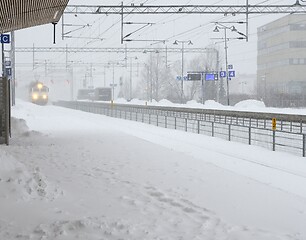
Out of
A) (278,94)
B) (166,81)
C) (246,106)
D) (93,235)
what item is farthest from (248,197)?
(166,81)

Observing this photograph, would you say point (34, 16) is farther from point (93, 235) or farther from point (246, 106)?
point (246, 106)

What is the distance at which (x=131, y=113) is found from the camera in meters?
37.6

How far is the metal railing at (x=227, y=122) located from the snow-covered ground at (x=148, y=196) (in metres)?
4.65

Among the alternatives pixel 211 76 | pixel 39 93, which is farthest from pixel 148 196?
pixel 39 93

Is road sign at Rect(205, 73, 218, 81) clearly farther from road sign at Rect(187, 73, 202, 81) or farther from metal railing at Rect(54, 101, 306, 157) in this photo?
metal railing at Rect(54, 101, 306, 157)

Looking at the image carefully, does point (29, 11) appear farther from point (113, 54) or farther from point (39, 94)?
point (113, 54)

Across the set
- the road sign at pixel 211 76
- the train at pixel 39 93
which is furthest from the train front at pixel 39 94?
the road sign at pixel 211 76

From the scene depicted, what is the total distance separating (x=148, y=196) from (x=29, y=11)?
981 centimetres

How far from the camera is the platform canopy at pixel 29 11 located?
45.8 feet

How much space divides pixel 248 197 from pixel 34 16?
11.9 m

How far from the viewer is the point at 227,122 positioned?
3120 cm

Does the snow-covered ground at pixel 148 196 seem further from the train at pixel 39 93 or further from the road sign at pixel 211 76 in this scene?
the train at pixel 39 93

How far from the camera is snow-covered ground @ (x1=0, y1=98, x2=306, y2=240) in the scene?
6.36 metres

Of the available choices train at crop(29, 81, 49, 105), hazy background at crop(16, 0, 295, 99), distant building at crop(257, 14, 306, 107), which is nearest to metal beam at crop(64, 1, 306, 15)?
hazy background at crop(16, 0, 295, 99)
